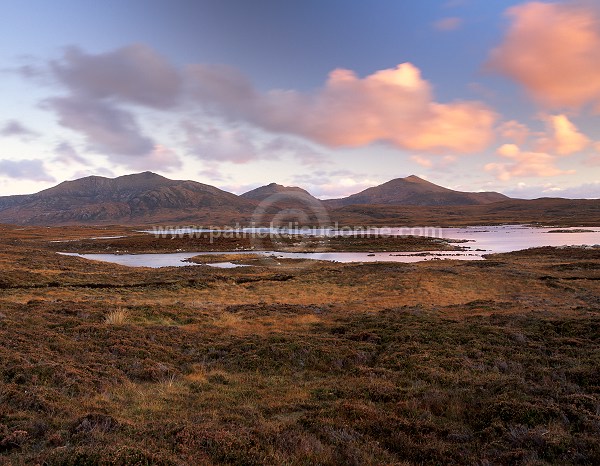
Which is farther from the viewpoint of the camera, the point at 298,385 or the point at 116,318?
the point at 116,318

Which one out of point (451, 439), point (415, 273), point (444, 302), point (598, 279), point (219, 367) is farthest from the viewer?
point (415, 273)

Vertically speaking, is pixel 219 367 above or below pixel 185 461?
below

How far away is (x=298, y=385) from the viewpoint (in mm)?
12359

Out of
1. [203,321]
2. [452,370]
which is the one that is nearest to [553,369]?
[452,370]

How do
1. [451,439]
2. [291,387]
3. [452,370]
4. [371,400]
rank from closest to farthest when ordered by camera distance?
[451,439] → [371,400] → [291,387] → [452,370]

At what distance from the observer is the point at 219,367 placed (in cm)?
1416

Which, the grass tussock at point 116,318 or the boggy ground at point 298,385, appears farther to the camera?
the grass tussock at point 116,318

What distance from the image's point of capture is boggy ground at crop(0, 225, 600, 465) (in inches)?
300

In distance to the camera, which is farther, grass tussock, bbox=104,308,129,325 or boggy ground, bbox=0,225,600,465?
grass tussock, bbox=104,308,129,325

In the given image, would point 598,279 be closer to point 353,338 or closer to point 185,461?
point 353,338

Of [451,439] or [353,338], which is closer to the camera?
[451,439]

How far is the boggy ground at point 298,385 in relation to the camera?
7.62 metres

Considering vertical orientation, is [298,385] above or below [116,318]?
below

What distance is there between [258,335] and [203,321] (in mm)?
5881
